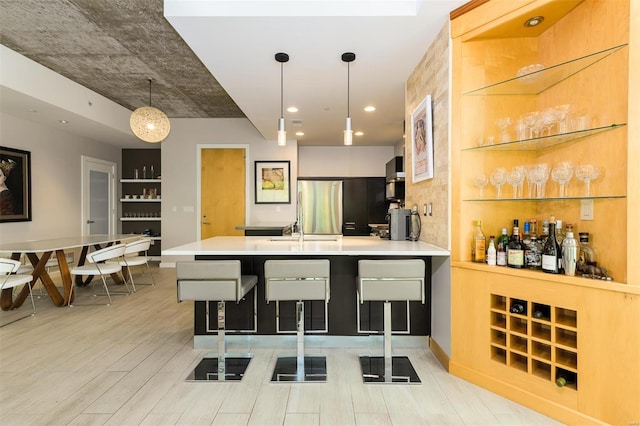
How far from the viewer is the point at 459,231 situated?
2342 mm

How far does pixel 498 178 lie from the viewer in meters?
2.27

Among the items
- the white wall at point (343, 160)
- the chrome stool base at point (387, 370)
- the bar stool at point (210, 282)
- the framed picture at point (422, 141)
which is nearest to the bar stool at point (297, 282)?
the bar stool at point (210, 282)

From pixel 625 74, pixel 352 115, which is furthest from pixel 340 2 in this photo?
pixel 352 115

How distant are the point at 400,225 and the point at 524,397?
1.59 metres

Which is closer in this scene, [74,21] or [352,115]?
[74,21]

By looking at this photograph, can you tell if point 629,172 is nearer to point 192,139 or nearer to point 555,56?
point 555,56

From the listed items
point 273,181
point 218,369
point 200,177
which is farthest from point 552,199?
point 200,177

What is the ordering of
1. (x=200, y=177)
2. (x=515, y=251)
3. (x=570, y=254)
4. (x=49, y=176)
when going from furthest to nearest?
(x=200, y=177) < (x=49, y=176) < (x=515, y=251) < (x=570, y=254)

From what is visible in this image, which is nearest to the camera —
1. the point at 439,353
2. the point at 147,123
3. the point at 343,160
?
the point at 439,353

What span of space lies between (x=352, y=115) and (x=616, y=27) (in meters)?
3.16

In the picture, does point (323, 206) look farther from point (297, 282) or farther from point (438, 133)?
point (297, 282)

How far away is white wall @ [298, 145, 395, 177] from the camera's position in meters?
7.07

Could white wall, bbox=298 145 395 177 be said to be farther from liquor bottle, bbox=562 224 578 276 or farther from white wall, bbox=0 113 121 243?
liquor bottle, bbox=562 224 578 276

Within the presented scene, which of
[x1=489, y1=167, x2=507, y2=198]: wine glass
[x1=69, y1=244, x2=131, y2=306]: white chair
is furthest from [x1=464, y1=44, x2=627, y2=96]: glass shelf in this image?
[x1=69, y1=244, x2=131, y2=306]: white chair
